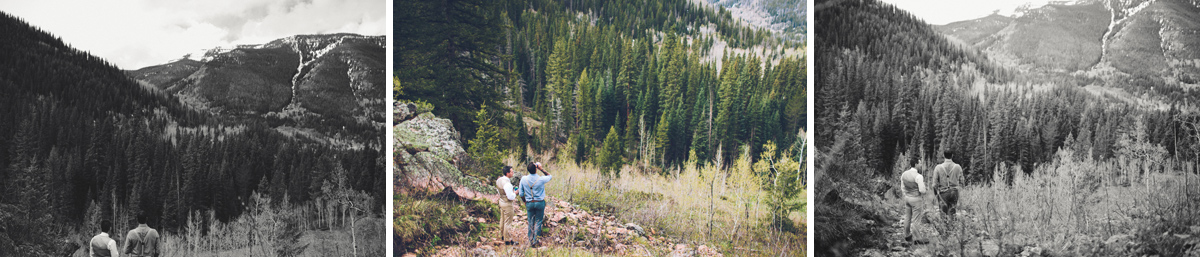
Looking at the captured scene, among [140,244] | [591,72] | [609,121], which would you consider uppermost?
[591,72]

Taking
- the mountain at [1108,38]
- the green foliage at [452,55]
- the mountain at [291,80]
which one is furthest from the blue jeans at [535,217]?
the mountain at [1108,38]

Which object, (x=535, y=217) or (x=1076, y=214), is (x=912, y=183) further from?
(x=535, y=217)

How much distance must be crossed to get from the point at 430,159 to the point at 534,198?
1.66 m

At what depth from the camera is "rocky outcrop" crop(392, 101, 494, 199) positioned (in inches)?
330

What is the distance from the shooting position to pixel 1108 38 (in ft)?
24.5

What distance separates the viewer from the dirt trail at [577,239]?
8078 mm

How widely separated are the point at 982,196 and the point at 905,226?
94 cm

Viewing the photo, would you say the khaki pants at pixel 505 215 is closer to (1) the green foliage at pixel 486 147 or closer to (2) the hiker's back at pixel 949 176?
(1) the green foliage at pixel 486 147

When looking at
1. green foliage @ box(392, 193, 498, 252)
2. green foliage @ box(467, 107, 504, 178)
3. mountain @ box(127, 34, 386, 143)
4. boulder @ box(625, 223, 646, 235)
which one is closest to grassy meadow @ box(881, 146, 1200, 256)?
Answer: boulder @ box(625, 223, 646, 235)

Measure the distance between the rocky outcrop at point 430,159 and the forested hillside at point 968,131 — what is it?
4.76 metres

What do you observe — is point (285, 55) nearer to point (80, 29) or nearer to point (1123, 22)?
point (80, 29)

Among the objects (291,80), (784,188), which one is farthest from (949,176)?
(291,80)

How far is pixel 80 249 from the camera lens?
7.54 metres

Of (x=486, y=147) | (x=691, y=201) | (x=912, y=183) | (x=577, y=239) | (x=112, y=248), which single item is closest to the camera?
(x=112, y=248)
